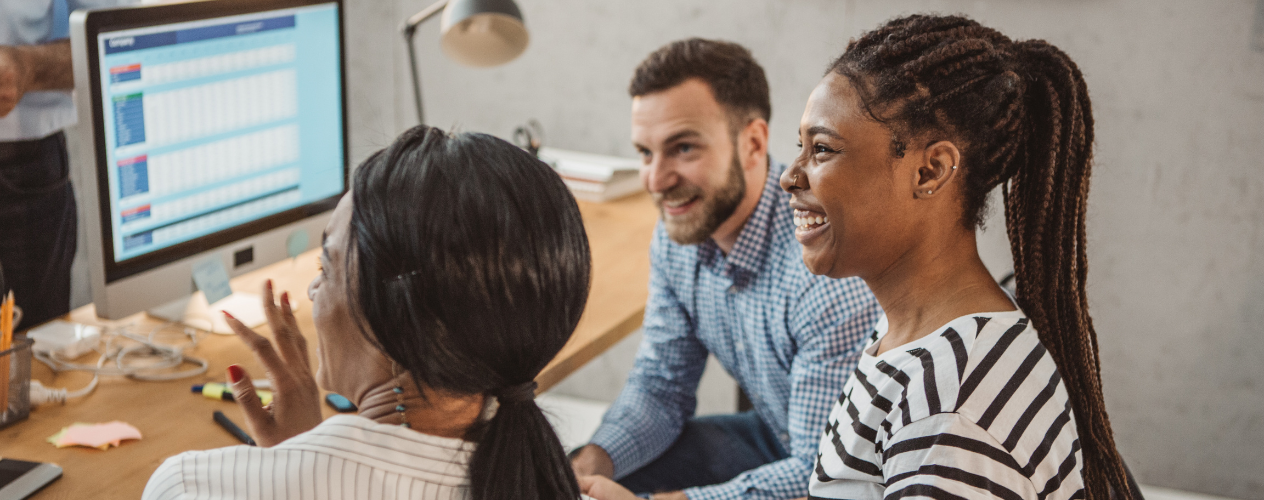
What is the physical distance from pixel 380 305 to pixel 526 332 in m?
0.12

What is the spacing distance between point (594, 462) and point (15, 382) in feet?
2.60

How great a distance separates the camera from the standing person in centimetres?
174

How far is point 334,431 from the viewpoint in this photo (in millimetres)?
774

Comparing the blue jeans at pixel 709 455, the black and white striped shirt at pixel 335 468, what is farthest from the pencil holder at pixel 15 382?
the blue jeans at pixel 709 455

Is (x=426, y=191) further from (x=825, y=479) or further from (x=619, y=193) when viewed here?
(x=619, y=193)

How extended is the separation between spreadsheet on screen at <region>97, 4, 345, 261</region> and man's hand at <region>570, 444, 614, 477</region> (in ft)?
2.13

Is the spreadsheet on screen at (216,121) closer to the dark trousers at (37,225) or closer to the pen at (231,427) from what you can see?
the pen at (231,427)

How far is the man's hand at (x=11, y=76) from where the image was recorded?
154cm

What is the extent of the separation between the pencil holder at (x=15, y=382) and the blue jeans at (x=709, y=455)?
33.5 inches

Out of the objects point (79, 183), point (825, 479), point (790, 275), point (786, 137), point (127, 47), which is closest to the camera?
point (825, 479)

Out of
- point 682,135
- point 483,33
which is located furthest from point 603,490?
point 483,33

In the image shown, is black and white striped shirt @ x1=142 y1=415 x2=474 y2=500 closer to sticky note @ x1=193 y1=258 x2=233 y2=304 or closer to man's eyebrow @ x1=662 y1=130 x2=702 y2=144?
sticky note @ x1=193 y1=258 x2=233 y2=304

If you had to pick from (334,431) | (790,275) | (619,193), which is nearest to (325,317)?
(334,431)

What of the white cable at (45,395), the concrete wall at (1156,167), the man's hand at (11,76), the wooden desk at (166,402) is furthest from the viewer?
the concrete wall at (1156,167)
